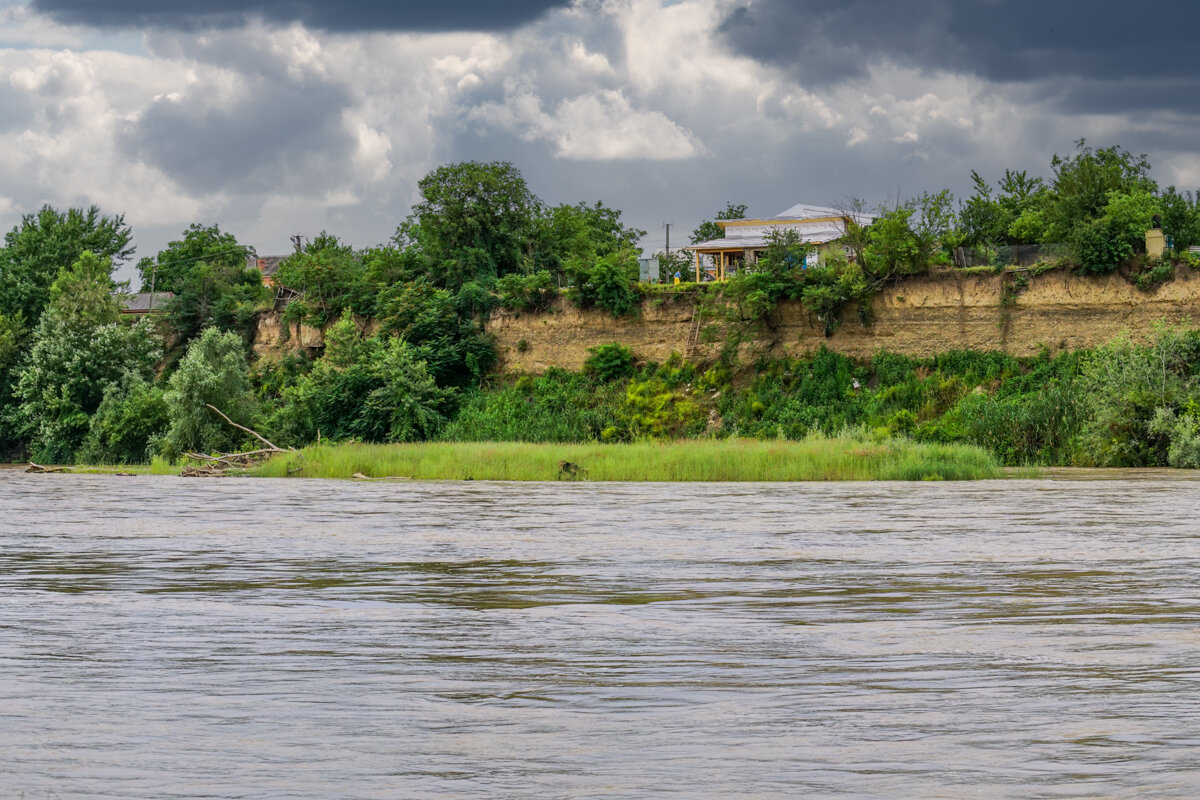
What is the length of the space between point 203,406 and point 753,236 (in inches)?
1273

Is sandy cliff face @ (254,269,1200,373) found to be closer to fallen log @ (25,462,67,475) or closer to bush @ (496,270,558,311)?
bush @ (496,270,558,311)

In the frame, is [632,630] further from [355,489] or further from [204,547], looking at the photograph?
[355,489]

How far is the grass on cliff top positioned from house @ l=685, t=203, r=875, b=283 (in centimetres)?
2717

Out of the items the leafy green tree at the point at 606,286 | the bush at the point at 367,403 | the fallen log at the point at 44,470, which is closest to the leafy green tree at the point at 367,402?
the bush at the point at 367,403

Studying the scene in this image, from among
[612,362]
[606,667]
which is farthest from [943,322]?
[606,667]

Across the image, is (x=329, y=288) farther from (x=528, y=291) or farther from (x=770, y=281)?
(x=770, y=281)

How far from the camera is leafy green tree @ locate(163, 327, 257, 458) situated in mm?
51469

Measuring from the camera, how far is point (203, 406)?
171 feet

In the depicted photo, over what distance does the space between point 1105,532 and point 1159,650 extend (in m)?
10.4

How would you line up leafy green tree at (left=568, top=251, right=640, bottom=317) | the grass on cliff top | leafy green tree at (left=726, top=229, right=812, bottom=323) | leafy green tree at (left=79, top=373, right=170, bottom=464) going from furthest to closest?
1. leafy green tree at (left=568, top=251, right=640, bottom=317)
2. leafy green tree at (left=79, top=373, right=170, bottom=464)
3. leafy green tree at (left=726, top=229, right=812, bottom=323)
4. the grass on cliff top

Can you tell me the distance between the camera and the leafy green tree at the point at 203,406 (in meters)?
51.5

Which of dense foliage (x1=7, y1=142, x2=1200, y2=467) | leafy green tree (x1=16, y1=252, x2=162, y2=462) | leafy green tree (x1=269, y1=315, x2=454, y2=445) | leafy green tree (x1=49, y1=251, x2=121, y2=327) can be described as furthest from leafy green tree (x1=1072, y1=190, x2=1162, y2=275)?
leafy green tree (x1=49, y1=251, x2=121, y2=327)

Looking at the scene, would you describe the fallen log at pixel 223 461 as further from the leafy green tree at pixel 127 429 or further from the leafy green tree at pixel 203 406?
the leafy green tree at pixel 127 429

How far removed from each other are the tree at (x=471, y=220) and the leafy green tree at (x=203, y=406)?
11.9 m
